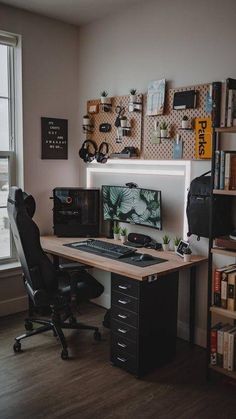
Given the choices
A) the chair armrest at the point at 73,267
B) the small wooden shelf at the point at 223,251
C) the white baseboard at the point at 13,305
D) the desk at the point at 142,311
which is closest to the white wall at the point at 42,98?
the white baseboard at the point at 13,305

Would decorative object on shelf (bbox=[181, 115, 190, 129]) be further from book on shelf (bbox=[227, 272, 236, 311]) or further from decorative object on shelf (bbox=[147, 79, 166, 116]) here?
book on shelf (bbox=[227, 272, 236, 311])

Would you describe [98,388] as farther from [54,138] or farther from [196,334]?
[54,138]

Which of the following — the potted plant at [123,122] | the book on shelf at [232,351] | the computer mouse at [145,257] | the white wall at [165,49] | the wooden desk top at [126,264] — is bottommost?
the book on shelf at [232,351]

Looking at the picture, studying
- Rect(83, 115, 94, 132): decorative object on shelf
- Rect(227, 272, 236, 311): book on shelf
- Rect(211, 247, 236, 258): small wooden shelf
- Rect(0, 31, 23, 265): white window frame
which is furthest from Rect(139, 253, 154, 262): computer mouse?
Rect(83, 115, 94, 132): decorative object on shelf

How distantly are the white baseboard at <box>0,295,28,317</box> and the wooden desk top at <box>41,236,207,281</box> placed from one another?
682 mm

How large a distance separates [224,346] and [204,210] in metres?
0.90

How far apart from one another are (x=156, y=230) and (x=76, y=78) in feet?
5.88

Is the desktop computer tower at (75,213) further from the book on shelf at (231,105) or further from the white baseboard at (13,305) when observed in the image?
the book on shelf at (231,105)

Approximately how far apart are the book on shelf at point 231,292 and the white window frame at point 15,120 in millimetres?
2114

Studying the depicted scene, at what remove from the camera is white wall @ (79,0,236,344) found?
286cm

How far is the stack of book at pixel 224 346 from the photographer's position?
2586mm

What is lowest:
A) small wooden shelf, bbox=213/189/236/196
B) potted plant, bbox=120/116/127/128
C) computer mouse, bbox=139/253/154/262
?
computer mouse, bbox=139/253/154/262

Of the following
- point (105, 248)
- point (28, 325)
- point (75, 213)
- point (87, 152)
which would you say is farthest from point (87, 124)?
point (28, 325)

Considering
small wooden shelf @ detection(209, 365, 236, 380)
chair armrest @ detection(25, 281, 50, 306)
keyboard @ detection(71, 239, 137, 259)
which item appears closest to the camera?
small wooden shelf @ detection(209, 365, 236, 380)
